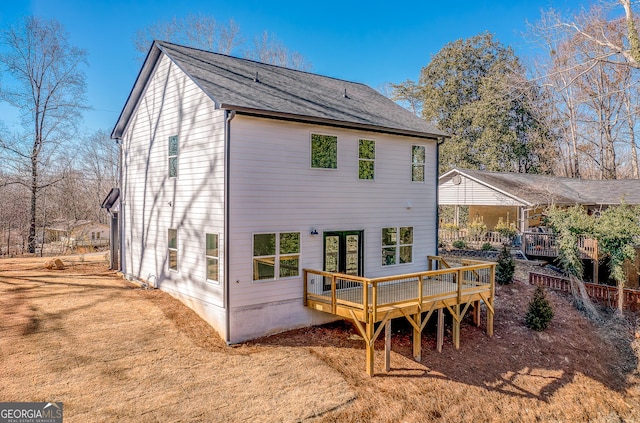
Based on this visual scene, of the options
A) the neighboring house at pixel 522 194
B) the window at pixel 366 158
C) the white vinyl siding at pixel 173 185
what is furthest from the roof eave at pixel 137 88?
the neighboring house at pixel 522 194

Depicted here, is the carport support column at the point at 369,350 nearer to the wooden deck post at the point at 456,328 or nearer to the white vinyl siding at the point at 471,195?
the wooden deck post at the point at 456,328

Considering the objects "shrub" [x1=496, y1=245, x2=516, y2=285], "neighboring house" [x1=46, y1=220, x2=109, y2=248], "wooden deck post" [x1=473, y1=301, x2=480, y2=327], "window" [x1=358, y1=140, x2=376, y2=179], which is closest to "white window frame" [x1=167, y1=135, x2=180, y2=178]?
"window" [x1=358, y1=140, x2=376, y2=179]

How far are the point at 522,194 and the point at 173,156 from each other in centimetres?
1853

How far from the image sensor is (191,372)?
7875 mm

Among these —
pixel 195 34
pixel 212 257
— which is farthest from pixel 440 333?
pixel 195 34

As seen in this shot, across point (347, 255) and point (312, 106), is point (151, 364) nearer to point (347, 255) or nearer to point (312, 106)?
point (347, 255)

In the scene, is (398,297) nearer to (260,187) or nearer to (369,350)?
(369,350)

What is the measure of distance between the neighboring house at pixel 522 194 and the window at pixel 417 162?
10.3 metres

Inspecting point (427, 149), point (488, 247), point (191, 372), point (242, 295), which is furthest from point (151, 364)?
point (488, 247)

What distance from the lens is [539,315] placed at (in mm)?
12188

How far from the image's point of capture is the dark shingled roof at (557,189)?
71.1ft

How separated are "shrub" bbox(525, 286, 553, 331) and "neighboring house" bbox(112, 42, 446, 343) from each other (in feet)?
11.5

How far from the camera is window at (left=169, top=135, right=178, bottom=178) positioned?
11320 mm

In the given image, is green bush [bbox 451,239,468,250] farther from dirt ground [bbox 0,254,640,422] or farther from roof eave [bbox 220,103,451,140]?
roof eave [bbox 220,103,451,140]
